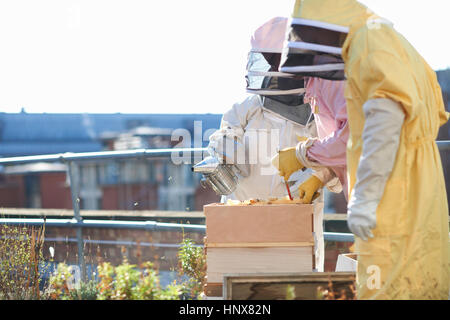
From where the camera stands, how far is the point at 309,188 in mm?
3365

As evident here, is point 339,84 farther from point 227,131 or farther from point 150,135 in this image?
point 150,135

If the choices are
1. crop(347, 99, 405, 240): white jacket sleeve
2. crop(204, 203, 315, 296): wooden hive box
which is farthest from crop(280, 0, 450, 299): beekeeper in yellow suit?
crop(204, 203, 315, 296): wooden hive box

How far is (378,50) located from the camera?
7.82ft

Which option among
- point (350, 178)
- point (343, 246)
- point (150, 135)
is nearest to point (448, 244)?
point (350, 178)

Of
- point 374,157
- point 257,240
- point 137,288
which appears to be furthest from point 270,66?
point 137,288

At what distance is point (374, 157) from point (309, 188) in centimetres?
102

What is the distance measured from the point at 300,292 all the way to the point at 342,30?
118cm

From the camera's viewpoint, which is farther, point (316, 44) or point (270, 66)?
point (270, 66)

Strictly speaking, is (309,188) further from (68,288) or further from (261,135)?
(68,288)

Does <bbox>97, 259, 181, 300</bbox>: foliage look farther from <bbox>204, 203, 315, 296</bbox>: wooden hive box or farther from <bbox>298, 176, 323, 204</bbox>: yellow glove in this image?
<bbox>298, 176, 323, 204</bbox>: yellow glove

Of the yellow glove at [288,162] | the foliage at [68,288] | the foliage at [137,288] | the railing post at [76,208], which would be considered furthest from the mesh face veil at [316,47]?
the railing post at [76,208]

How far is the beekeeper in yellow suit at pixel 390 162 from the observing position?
2.37 m

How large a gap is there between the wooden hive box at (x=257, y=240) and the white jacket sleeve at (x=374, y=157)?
602mm

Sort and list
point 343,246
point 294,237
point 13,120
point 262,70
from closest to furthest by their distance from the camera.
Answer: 1. point 294,237
2. point 262,70
3. point 343,246
4. point 13,120
